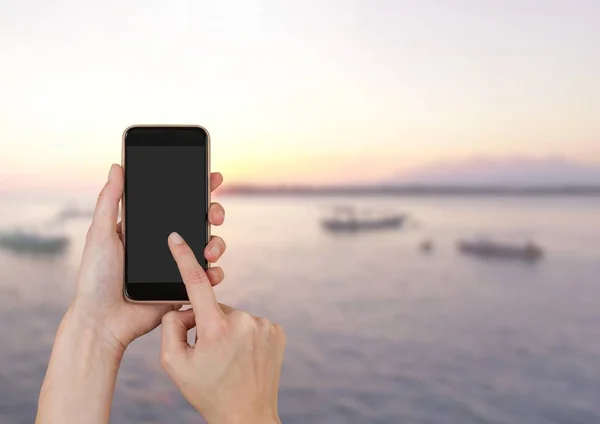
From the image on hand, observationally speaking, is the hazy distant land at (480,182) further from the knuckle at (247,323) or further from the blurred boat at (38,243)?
the knuckle at (247,323)

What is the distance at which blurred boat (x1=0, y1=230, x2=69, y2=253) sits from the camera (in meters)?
2.56

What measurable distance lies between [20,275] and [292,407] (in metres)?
1.42

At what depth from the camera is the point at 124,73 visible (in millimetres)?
2434

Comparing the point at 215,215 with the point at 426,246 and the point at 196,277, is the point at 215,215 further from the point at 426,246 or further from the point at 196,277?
the point at 426,246

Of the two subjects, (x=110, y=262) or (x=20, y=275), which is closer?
(x=110, y=262)

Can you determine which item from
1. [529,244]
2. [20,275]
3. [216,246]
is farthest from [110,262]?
[529,244]

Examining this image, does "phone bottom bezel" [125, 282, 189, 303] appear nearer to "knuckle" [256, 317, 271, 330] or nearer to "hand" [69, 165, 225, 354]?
"hand" [69, 165, 225, 354]

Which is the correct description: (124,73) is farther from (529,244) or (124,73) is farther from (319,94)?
Result: (529,244)

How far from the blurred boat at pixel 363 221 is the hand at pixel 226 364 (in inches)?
86.4

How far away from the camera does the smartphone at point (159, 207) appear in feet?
2.33

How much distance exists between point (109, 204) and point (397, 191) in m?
2.09

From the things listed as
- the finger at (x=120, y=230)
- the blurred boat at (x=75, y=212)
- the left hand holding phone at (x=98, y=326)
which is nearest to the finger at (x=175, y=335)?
the left hand holding phone at (x=98, y=326)

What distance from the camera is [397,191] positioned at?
8.75 feet

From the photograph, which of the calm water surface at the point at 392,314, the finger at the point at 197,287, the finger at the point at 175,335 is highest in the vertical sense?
the finger at the point at 197,287
